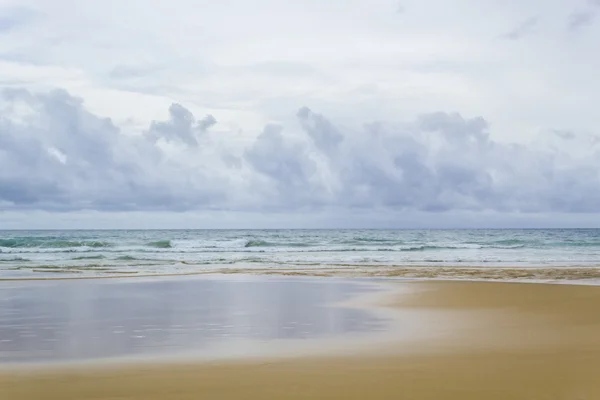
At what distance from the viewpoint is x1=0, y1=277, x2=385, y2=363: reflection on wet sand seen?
9.44m

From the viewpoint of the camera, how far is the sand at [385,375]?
688 centimetres

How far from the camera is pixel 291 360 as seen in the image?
331 inches

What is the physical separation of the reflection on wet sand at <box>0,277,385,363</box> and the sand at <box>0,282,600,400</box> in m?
1.23

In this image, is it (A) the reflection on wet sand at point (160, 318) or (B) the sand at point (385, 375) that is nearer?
(B) the sand at point (385, 375)

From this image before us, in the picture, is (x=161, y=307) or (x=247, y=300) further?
(x=247, y=300)

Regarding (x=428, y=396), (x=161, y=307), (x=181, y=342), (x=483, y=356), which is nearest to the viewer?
(x=428, y=396)

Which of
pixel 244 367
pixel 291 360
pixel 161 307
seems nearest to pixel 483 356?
pixel 291 360

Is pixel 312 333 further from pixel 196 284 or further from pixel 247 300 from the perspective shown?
pixel 196 284

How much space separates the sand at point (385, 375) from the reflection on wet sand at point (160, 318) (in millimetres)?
1228

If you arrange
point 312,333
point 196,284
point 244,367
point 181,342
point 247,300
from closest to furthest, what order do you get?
point 244,367 → point 181,342 → point 312,333 → point 247,300 → point 196,284

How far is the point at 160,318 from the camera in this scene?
1223 centimetres

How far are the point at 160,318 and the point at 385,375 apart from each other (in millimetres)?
5827

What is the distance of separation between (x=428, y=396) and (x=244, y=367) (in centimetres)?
235

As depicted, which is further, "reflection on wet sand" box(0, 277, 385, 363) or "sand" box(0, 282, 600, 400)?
"reflection on wet sand" box(0, 277, 385, 363)
